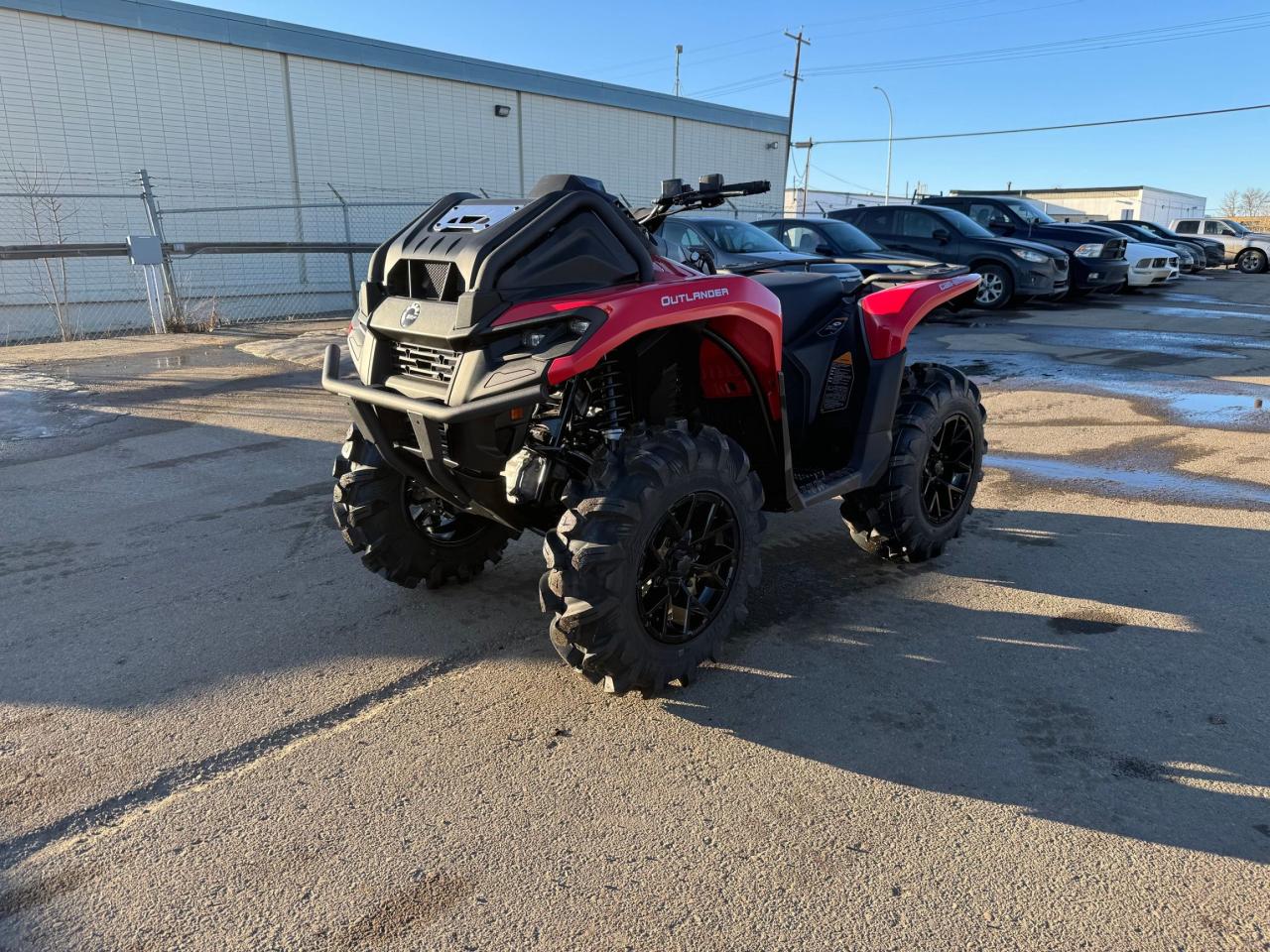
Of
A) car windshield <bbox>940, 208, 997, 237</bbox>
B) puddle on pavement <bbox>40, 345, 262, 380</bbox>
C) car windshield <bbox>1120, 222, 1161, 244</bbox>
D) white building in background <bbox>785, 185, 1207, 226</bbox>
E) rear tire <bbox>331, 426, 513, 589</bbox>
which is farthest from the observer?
white building in background <bbox>785, 185, 1207, 226</bbox>

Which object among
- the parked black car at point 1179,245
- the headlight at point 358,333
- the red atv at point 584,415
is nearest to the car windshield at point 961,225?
the parked black car at point 1179,245

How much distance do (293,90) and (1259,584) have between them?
19.7 meters

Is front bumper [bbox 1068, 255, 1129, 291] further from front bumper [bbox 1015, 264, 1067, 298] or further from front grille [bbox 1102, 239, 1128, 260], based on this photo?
front bumper [bbox 1015, 264, 1067, 298]

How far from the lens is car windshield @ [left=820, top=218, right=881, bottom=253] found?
42.8ft

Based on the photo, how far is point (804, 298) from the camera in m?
4.04

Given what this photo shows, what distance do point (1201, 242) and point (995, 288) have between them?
18.0 metres

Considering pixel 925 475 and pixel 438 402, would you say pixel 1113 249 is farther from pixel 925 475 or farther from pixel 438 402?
pixel 438 402

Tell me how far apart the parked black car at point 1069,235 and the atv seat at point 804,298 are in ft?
48.0

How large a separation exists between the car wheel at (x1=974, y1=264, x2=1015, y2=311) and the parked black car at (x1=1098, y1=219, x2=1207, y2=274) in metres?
11.2

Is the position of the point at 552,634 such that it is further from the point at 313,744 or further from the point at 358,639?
the point at 358,639

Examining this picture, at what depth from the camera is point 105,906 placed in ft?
7.19

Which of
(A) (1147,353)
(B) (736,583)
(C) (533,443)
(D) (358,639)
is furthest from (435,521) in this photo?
(A) (1147,353)

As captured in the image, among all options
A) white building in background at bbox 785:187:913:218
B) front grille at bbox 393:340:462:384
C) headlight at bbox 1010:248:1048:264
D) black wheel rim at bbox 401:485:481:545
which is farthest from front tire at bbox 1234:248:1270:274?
front grille at bbox 393:340:462:384

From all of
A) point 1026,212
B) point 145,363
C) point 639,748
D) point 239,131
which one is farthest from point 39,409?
point 1026,212
